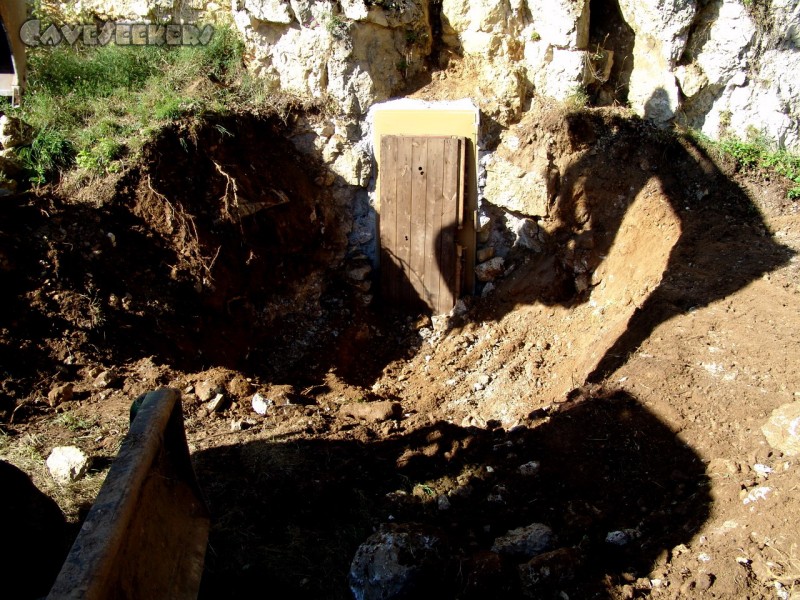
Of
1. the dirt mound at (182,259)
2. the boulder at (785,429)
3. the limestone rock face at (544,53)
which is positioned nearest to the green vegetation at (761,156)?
the limestone rock face at (544,53)

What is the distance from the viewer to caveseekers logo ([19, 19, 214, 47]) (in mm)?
6906

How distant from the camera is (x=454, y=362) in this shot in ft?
20.2

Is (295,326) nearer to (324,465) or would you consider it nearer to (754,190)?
(324,465)

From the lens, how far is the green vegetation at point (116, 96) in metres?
5.45

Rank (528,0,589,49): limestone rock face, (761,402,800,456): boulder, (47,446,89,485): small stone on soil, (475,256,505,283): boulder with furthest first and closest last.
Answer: (475,256,505,283): boulder
(528,0,589,49): limestone rock face
(47,446,89,485): small stone on soil
(761,402,800,456): boulder

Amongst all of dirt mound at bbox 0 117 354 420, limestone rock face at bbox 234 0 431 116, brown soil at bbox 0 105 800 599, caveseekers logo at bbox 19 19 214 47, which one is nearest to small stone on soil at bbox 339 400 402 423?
brown soil at bbox 0 105 800 599

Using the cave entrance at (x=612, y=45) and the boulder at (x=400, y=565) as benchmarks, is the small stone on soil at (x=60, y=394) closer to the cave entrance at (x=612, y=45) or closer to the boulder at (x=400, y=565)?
the boulder at (x=400, y=565)

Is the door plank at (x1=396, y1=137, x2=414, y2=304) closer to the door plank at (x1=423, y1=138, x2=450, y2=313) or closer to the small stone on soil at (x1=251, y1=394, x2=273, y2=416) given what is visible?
the door plank at (x1=423, y1=138, x2=450, y2=313)

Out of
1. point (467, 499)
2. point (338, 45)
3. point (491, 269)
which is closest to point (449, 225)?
point (491, 269)

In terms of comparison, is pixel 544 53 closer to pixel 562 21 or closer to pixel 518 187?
pixel 562 21

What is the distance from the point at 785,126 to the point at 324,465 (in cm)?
604

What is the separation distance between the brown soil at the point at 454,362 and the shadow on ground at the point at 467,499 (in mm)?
16

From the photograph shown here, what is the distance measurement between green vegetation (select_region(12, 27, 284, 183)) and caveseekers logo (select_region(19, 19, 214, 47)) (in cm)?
15

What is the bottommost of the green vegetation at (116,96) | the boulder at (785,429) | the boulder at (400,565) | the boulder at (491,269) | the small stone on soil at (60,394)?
the small stone on soil at (60,394)
